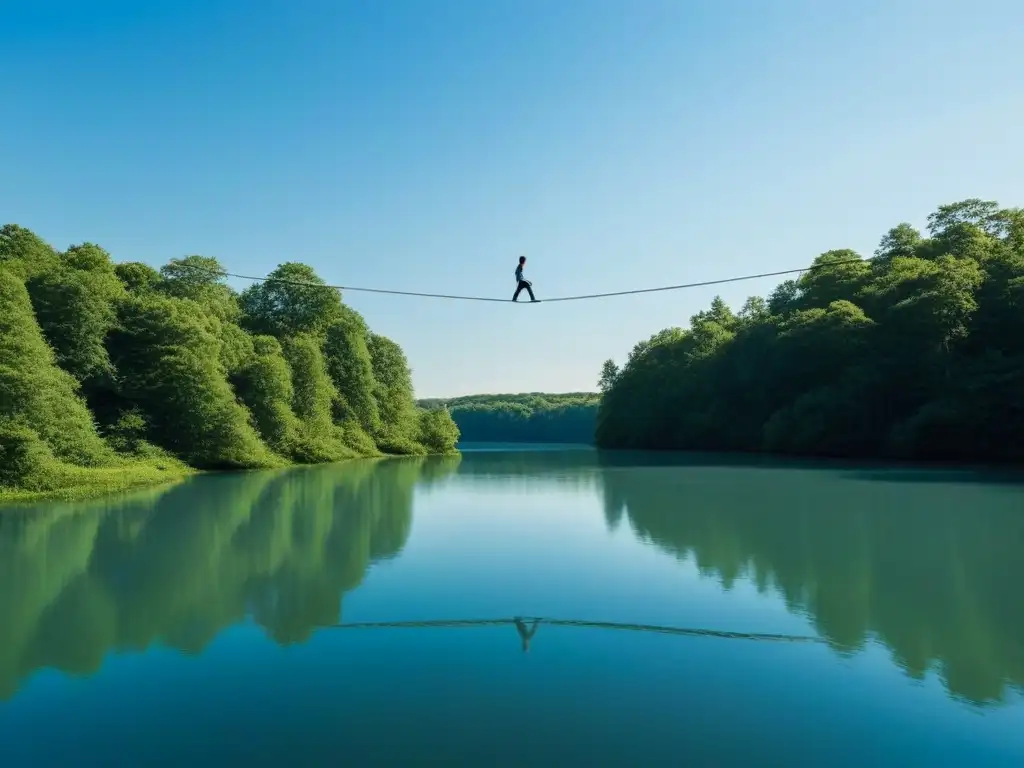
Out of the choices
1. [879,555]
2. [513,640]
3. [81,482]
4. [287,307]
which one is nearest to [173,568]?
[513,640]

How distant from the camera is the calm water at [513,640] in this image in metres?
5.61

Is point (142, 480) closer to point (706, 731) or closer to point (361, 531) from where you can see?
point (361, 531)

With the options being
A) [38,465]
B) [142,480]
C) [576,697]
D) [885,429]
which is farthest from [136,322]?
[885,429]

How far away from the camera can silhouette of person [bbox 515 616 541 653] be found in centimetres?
798

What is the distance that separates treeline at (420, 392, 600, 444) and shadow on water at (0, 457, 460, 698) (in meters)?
79.0

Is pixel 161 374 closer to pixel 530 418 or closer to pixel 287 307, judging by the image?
pixel 287 307

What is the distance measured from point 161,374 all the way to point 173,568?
19.3 metres

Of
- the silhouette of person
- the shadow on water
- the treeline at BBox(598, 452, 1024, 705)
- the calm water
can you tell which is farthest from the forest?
the treeline at BBox(598, 452, 1024, 705)

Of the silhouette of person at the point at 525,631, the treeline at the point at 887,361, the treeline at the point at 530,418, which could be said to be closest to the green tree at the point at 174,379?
the treeline at the point at 887,361

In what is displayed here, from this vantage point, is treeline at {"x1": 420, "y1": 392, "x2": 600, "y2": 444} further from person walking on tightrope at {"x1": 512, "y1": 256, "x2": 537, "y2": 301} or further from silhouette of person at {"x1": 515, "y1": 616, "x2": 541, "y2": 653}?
silhouette of person at {"x1": 515, "y1": 616, "x2": 541, "y2": 653}

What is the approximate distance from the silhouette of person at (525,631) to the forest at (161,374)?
23.0 feet

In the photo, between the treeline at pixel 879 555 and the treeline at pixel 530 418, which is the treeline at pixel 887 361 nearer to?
the treeline at pixel 879 555

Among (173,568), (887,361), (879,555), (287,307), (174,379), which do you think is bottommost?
(173,568)

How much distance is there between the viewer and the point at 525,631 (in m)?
8.55
